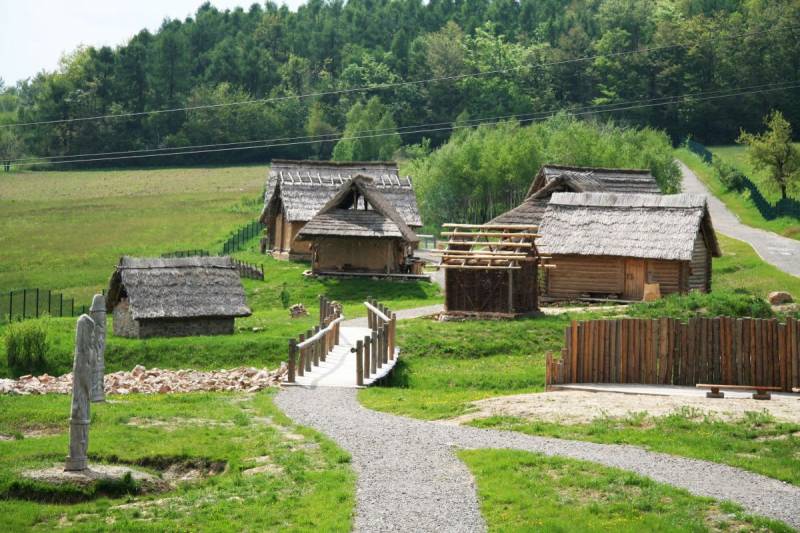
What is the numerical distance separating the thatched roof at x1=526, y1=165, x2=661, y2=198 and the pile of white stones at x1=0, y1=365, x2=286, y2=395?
24967 mm

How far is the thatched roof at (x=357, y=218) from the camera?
5484 centimetres

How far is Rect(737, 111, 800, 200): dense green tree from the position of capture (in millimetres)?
80438

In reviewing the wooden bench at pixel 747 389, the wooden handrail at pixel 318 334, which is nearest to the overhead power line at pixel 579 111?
the wooden handrail at pixel 318 334

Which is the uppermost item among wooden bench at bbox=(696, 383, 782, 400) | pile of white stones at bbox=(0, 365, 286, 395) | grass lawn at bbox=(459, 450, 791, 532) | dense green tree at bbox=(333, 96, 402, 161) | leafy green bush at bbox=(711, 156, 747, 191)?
dense green tree at bbox=(333, 96, 402, 161)

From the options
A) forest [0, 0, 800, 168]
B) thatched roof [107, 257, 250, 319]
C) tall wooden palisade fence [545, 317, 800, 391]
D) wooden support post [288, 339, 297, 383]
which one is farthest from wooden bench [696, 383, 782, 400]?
forest [0, 0, 800, 168]

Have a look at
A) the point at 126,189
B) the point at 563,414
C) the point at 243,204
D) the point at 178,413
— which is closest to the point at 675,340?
the point at 563,414

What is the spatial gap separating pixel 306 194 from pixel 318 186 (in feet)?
2.89

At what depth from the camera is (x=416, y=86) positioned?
476ft

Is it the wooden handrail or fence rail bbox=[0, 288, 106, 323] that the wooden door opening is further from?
fence rail bbox=[0, 288, 106, 323]

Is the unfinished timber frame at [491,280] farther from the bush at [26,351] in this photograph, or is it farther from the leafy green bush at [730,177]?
the leafy green bush at [730,177]

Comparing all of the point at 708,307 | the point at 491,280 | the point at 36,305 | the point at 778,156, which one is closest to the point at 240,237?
the point at 36,305

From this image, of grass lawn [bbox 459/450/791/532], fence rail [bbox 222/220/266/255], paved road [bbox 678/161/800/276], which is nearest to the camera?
grass lawn [bbox 459/450/791/532]

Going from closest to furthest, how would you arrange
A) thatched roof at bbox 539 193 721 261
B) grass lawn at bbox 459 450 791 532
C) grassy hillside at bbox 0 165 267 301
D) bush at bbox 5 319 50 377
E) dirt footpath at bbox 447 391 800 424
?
grass lawn at bbox 459 450 791 532 → dirt footpath at bbox 447 391 800 424 → bush at bbox 5 319 50 377 → thatched roof at bbox 539 193 721 261 → grassy hillside at bbox 0 165 267 301

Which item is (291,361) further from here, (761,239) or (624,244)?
(761,239)
